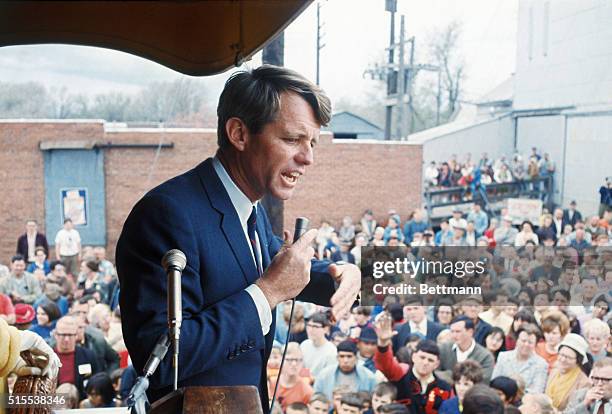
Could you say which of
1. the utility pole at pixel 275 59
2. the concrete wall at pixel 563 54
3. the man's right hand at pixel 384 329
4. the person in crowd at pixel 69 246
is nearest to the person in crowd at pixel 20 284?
the person in crowd at pixel 69 246

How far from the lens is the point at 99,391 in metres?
3.90

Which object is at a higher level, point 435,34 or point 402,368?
point 435,34

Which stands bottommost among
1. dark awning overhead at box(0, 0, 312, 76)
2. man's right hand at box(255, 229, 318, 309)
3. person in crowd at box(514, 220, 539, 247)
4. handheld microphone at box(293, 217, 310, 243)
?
person in crowd at box(514, 220, 539, 247)

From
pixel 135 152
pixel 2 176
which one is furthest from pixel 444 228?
pixel 2 176

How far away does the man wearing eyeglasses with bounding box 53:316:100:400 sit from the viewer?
3.89 m

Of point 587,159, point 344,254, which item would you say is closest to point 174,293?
point 344,254

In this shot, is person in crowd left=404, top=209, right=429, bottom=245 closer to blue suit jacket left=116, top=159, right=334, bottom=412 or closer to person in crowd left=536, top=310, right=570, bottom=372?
person in crowd left=536, top=310, right=570, bottom=372

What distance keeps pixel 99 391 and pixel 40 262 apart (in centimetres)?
98

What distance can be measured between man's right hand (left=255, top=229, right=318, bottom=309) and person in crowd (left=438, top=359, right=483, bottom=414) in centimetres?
266

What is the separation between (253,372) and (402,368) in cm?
252

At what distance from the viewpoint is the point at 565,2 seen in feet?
14.7

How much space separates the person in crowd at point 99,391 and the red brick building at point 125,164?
77 cm

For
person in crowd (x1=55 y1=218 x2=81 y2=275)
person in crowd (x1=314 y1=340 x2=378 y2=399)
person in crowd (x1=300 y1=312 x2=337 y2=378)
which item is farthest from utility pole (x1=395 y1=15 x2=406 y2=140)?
person in crowd (x1=55 y1=218 x2=81 y2=275)

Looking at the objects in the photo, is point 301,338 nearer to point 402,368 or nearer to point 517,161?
point 402,368
